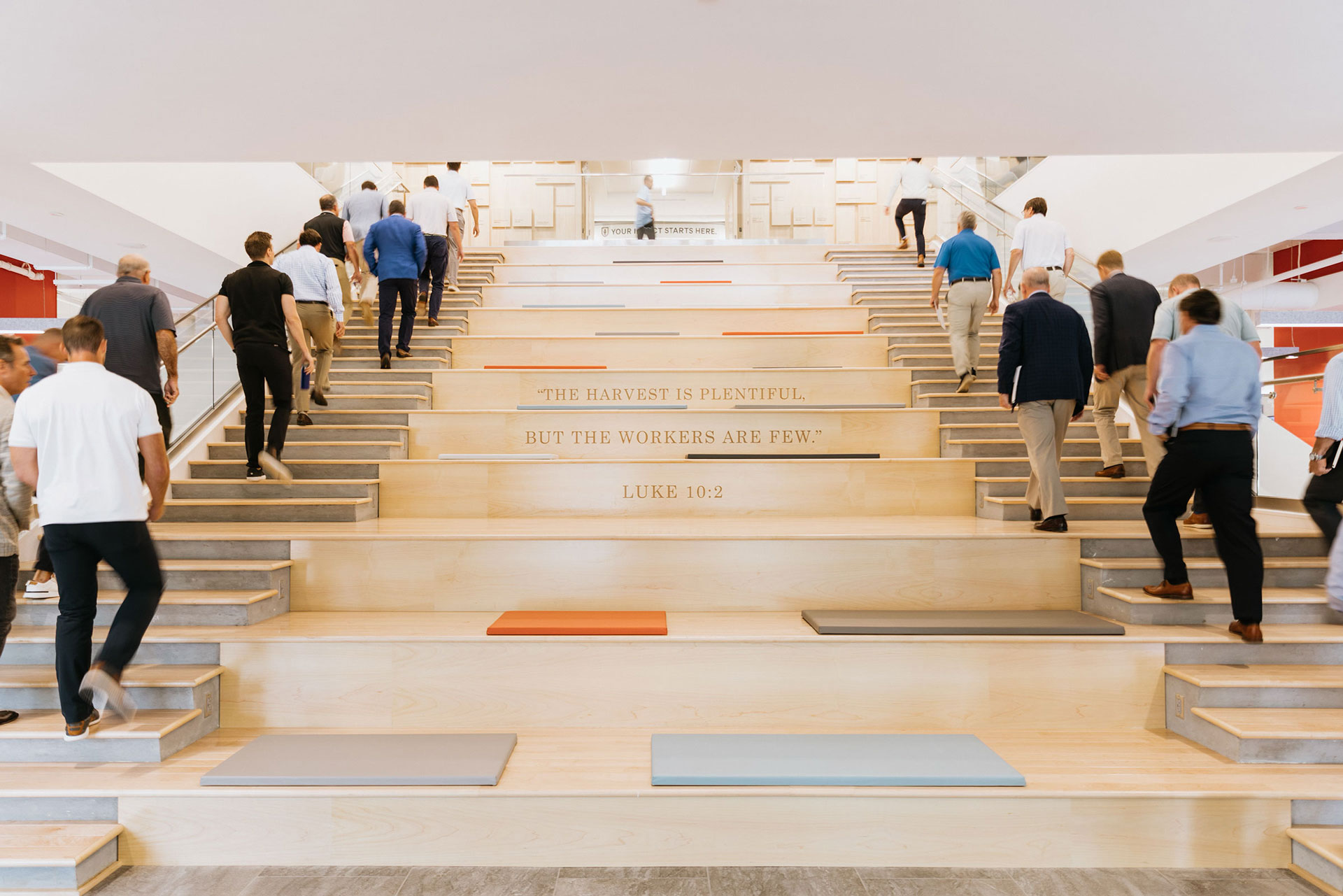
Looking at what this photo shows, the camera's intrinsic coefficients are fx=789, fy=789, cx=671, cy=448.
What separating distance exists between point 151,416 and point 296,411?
278 centimetres

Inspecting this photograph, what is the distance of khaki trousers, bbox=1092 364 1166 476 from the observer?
4.62m

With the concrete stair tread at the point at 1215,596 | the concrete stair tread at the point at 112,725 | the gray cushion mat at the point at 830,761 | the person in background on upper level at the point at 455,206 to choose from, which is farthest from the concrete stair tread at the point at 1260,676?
the person in background on upper level at the point at 455,206

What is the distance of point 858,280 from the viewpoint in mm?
8305

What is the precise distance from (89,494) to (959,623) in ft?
10.7

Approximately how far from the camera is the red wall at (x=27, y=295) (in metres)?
9.79

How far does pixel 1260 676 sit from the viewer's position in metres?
3.04

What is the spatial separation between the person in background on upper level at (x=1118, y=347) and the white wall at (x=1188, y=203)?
157 centimetres

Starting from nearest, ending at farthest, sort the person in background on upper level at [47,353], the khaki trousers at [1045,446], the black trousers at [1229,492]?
the black trousers at [1229,492]
the person in background on upper level at [47,353]
the khaki trousers at [1045,446]

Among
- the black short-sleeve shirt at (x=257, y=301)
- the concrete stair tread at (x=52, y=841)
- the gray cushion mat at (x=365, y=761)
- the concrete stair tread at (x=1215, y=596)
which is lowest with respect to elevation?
the concrete stair tread at (x=52, y=841)

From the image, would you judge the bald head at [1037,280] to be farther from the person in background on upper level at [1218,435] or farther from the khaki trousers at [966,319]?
the khaki trousers at [966,319]

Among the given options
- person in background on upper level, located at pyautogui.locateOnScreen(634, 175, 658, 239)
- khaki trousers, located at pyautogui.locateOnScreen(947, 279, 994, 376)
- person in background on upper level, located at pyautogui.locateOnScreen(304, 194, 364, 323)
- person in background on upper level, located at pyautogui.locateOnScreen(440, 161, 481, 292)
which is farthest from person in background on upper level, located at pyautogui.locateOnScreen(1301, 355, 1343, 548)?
person in background on upper level, located at pyautogui.locateOnScreen(634, 175, 658, 239)

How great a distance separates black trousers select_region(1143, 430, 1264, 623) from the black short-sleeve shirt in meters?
4.68

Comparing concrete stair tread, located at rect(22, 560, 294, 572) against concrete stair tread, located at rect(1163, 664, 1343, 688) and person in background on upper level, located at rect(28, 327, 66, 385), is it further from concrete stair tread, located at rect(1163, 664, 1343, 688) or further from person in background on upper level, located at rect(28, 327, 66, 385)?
concrete stair tread, located at rect(1163, 664, 1343, 688)

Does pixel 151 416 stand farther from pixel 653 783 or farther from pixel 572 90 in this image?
pixel 572 90
